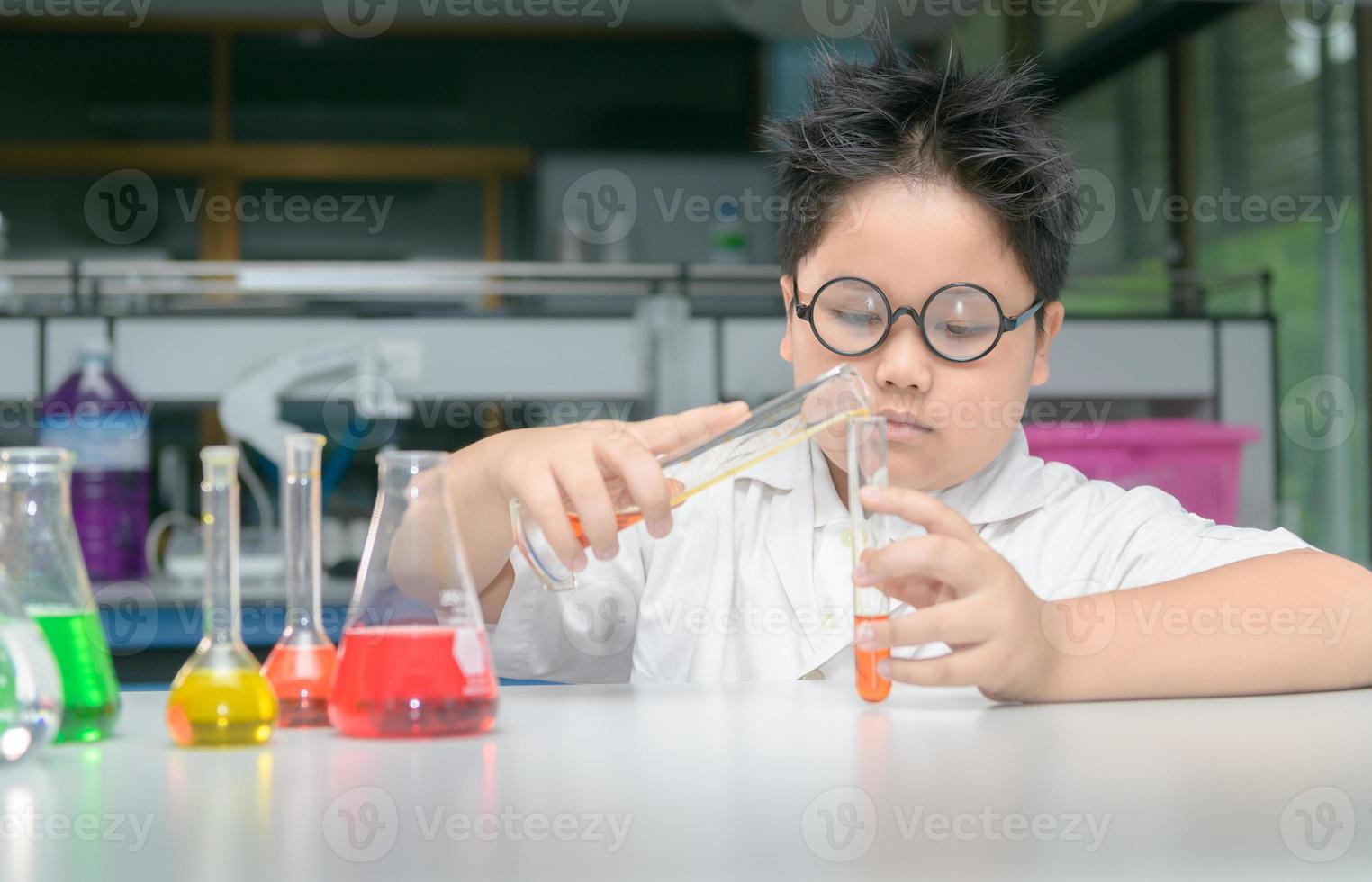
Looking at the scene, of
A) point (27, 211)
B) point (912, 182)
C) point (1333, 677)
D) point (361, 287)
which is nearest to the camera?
point (1333, 677)

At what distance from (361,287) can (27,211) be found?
3435mm

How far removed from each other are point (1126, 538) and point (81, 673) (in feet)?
2.63

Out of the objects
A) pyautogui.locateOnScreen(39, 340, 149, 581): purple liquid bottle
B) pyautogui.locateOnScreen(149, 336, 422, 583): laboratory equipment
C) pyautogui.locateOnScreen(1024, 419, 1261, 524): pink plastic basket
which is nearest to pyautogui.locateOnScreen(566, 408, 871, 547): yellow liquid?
pyautogui.locateOnScreen(1024, 419, 1261, 524): pink plastic basket

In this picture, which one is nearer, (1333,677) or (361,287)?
(1333,677)

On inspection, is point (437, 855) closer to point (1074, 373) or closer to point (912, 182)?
point (912, 182)

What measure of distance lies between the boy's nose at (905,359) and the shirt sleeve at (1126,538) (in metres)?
0.23

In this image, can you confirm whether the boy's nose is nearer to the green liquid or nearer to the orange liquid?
the orange liquid

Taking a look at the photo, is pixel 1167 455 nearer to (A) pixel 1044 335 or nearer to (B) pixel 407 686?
(A) pixel 1044 335

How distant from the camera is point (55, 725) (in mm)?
526

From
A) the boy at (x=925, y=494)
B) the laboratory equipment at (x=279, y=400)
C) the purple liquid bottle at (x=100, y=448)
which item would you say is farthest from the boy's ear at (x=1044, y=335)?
the purple liquid bottle at (x=100, y=448)

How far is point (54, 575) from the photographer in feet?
1.91

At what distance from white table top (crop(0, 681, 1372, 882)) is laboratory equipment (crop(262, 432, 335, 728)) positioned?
0.08 ft

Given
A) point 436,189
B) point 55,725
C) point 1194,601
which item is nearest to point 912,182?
point 1194,601

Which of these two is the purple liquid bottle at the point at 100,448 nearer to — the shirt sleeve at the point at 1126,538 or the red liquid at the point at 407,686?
the shirt sleeve at the point at 1126,538
